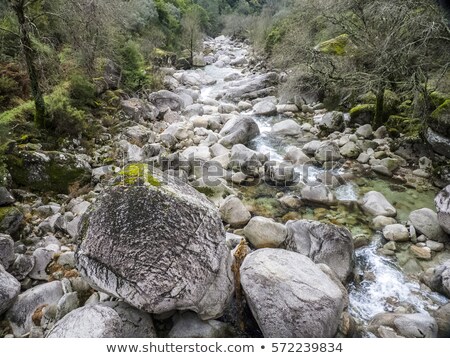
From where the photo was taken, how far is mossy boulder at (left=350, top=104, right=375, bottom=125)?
462 inches

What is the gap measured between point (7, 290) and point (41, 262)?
0.94m

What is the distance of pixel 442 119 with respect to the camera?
323 inches

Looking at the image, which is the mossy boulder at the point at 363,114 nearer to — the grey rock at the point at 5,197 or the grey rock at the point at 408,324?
the grey rock at the point at 408,324

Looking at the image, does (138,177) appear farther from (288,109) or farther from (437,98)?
(288,109)

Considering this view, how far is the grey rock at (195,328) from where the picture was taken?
153 inches

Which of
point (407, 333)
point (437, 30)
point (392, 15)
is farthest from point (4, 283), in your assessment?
point (392, 15)

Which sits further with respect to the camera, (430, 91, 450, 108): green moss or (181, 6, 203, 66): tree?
(181, 6, 203, 66): tree

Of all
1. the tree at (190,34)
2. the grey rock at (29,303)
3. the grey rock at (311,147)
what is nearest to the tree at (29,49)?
the grey rock at (29,303)

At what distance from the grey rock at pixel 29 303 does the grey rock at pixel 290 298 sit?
112 inches

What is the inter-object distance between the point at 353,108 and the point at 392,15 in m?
3.90

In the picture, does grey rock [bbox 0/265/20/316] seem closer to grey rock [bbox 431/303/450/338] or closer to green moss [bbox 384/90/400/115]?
grey rock [bbox 431/303/450/338]

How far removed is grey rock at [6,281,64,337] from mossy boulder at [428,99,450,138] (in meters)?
9.67

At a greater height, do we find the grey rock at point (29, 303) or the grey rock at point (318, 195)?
the grey rock at point (318, 195)

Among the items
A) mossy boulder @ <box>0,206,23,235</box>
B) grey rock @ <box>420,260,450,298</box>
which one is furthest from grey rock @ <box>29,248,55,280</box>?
grey rock @ <box>420,260,450,298</box>
